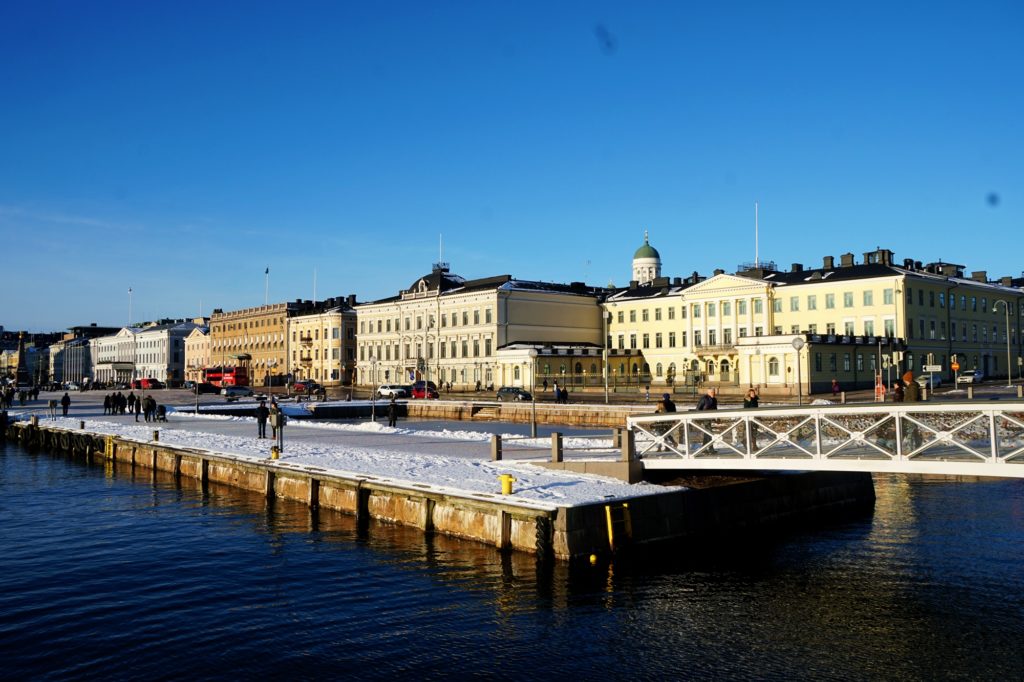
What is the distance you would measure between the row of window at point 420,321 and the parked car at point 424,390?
15861mm

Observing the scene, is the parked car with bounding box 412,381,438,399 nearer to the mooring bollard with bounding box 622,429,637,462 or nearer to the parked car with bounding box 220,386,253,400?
the parked car with bounding box 220,386,253,400

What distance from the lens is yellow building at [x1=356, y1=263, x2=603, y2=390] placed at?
102812mm

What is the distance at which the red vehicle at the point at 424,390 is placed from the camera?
87.9 m

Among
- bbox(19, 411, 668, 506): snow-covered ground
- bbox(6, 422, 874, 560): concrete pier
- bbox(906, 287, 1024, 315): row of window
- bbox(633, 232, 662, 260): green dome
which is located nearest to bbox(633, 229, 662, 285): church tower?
bbox(633, 232, 662, 260): green dome

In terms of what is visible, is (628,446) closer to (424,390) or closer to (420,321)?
(424,390)

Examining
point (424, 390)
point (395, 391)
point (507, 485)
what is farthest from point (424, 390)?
point (507, 485)

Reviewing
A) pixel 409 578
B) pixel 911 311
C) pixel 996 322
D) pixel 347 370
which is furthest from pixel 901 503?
pixel 347 370

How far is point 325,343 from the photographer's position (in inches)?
5261

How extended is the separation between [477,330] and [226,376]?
33.5 m

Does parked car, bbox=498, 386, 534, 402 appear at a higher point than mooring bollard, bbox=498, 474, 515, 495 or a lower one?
higher

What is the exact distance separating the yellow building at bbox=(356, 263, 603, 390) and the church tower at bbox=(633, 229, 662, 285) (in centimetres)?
1026

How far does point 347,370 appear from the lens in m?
131

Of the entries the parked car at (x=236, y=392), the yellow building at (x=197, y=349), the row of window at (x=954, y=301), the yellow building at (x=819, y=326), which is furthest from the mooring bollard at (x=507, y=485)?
the yellow building at (x=197, y=349)

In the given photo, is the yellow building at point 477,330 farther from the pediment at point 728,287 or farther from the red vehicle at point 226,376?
the red vehicle at point 226,376
